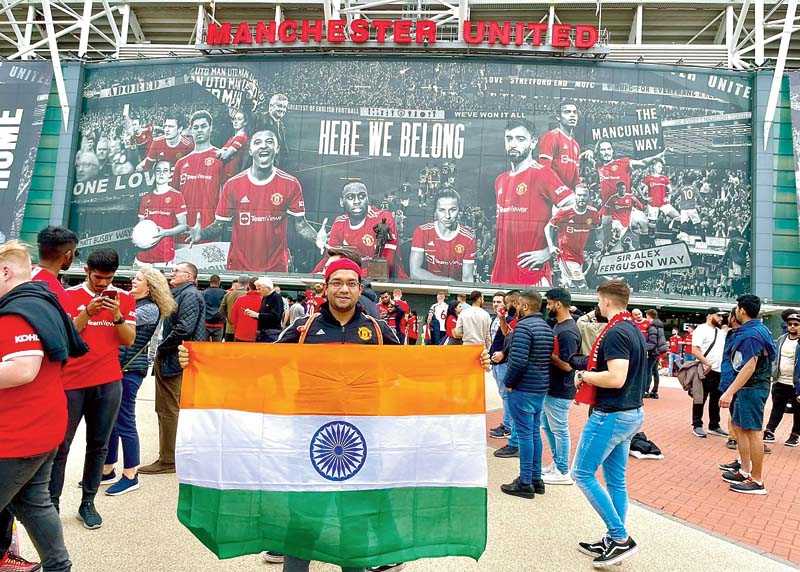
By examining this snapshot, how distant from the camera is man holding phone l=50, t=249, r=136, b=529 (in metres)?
3.74

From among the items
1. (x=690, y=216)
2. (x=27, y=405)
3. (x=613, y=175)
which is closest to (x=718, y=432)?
(x=27, y=405)

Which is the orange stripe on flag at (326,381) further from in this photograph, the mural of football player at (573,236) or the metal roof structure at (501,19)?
the metal roof structure at (501,19)

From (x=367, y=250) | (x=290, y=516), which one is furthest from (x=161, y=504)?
(x=367, y=250)

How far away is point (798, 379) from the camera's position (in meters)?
7.47

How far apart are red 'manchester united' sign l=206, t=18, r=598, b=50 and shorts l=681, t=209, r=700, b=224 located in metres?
9.54

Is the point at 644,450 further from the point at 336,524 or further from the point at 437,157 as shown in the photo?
the point at 437,157

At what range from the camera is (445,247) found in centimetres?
2673

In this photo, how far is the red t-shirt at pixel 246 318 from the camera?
287 inches

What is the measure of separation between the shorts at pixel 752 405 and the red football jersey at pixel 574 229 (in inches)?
831

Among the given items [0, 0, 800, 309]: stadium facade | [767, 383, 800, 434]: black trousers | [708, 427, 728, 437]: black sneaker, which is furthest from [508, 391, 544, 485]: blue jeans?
[0, 0, 800, 309]: stadium facade

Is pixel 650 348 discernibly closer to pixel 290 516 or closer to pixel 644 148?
pixel 290 516

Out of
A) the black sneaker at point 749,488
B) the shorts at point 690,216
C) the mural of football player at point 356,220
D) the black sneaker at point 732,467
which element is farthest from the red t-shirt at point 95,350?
the shorts at point 690,216

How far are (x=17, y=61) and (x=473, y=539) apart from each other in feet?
124

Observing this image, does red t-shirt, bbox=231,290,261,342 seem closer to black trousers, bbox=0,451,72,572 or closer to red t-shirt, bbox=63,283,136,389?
red t-shirt, bbox=63,283,136,389
